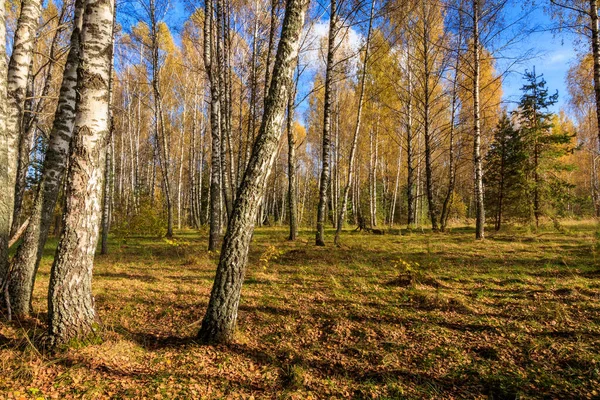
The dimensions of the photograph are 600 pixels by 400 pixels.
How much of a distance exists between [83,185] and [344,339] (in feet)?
11.0

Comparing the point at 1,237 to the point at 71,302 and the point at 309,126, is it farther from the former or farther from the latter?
the point at 309,126

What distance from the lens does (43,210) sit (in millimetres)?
3584

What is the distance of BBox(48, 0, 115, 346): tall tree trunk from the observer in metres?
2.91

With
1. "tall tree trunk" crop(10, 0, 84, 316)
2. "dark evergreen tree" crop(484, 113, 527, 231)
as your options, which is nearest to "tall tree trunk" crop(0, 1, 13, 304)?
"tall tree trunk" crop(10, 0, 84, 316)

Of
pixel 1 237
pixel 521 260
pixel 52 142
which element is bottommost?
pixel 521 260

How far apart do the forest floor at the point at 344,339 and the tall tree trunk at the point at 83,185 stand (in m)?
0.39

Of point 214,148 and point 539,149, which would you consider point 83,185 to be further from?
point 539,149

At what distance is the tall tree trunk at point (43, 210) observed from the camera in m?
3.54

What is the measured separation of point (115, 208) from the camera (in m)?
19.4

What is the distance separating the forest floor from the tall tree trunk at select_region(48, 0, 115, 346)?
388 millimetres

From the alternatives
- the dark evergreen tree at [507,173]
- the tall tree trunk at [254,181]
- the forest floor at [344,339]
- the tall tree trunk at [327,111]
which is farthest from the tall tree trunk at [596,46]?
the tall tree trunk at [254,181]

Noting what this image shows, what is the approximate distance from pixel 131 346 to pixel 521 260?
7716mm

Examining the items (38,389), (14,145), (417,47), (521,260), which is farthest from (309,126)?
(38,389)

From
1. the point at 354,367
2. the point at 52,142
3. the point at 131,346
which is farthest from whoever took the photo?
A: the point at 52,142
